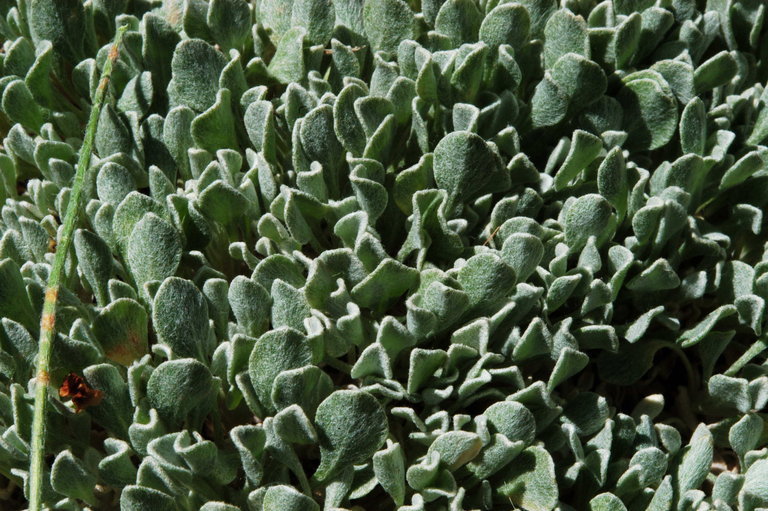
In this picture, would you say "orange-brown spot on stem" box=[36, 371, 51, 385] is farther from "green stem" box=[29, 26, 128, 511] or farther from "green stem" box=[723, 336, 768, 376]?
"green stem" box=[723, 336, 768, 376]

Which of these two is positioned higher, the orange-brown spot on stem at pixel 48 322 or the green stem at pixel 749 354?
the orange-brown spot on stem at pixel 48 322

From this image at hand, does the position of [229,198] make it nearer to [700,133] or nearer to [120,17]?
[120,17]

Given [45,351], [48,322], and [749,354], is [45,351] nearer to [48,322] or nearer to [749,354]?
[48,322]

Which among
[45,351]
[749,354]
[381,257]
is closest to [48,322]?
[45,351]

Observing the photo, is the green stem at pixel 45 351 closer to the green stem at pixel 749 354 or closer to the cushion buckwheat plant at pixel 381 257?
the cushion buckwheat plant at pixel 381 257

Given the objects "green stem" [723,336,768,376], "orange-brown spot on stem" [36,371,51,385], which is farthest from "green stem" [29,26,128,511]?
"green stem" [723,336,768,376]

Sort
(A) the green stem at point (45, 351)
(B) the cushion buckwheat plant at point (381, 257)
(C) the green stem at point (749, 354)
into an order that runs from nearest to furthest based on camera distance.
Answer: (A) the green stem at point (45, 351)
(B) the cushion buckwheat plant at point (381, 257)
(C) the green stem at point (749, 354)

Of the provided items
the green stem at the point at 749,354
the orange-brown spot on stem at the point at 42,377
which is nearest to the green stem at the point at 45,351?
the orange-brown spot on stem at the point at 42,377
